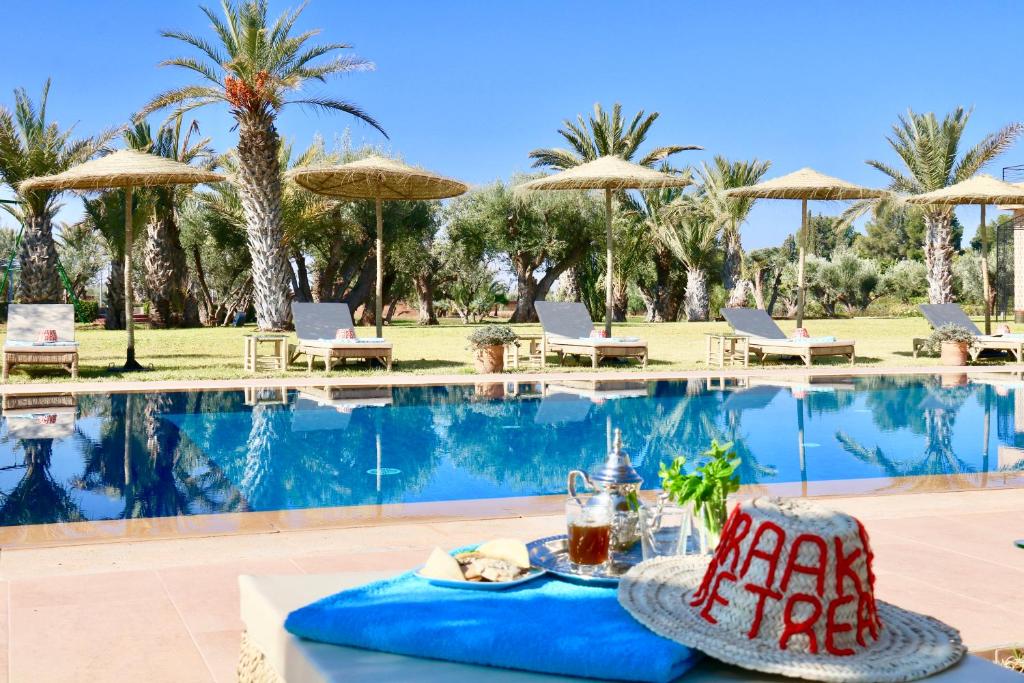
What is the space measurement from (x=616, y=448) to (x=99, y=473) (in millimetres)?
5403

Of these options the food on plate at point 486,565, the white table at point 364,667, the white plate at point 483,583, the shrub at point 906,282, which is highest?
the shrub at point 906,282

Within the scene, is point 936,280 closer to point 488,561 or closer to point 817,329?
point 817,329

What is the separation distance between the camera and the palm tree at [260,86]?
18.0 m

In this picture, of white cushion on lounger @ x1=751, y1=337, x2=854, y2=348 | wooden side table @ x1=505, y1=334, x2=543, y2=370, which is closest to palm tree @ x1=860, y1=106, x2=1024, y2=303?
white cushion on lounger @ x1=751, y1=337, x2=854, y2=348

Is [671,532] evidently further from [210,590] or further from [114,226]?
[114,226]

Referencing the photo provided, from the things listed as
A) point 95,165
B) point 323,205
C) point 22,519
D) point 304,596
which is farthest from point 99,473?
point 323,205

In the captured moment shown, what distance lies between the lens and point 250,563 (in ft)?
13.7

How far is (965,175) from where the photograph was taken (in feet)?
78.6

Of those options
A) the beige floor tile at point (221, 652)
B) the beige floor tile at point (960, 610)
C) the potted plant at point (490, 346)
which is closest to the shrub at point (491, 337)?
the potted plant at point (490, 346)

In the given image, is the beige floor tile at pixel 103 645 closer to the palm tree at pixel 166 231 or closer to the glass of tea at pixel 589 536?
the glass of tea at pixel 589 536

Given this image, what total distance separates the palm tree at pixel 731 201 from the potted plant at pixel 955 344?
11.5 m

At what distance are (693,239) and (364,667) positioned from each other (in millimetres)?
26920

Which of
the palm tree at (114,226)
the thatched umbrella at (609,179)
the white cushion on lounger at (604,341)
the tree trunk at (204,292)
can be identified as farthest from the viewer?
the tree trunk at (204,292)

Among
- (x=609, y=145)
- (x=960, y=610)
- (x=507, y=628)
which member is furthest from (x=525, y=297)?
(x=507, y=628)
